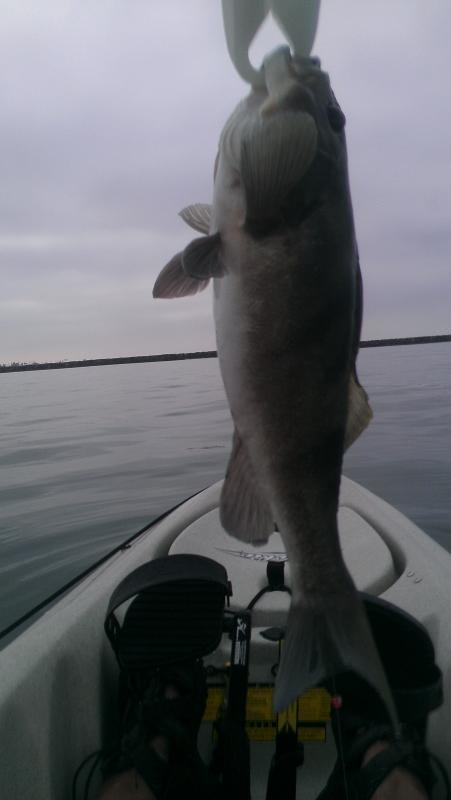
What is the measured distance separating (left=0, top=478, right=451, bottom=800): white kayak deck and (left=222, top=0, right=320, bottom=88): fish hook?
2.58 metres

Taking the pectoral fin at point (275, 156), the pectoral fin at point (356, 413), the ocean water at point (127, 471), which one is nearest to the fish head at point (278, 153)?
the pectoral fin at point (275, 156)

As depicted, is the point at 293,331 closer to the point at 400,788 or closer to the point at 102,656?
the point at 400,788

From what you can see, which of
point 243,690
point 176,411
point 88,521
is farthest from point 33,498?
point 176,411

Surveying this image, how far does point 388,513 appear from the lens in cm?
534

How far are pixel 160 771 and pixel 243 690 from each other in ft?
1.81

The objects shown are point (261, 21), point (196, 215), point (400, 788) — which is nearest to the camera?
point (261, 21)

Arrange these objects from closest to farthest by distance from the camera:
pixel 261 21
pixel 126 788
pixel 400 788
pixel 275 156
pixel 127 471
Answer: pixel 261 21 → pixel 275 156 → pixel 400 788 → pixel 126 788 → pixel 127 471

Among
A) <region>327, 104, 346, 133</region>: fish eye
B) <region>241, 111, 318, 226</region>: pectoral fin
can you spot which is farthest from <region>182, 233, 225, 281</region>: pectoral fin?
<region>327, 104, 346, 133</region>: fish eye

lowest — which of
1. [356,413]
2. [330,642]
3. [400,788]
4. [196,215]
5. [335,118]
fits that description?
[400,788]

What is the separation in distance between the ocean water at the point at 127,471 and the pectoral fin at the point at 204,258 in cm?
134

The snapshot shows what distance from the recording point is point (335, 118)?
1.44 metres

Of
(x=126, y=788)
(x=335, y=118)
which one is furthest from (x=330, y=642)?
(x=126, y=788)

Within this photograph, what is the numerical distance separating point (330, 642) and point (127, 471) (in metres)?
11.0

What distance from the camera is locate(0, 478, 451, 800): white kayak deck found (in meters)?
2.48
